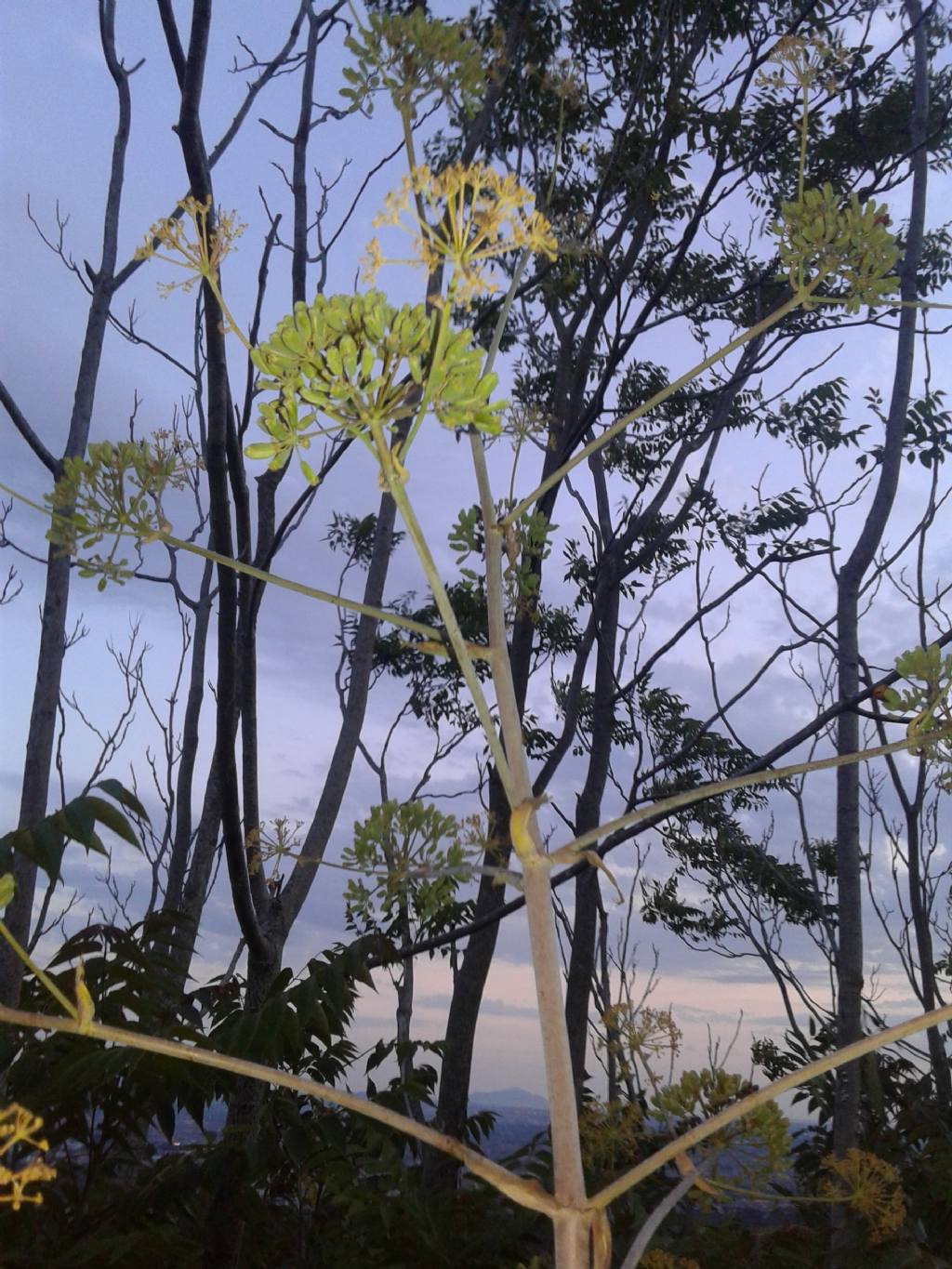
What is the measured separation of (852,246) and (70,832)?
1156 millimetres

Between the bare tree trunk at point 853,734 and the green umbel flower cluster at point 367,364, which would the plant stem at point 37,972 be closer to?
the green umbel flower cluster at point 367,364

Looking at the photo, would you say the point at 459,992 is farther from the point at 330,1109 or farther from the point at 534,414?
the point at 534,414

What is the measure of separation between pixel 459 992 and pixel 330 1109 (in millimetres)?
1227

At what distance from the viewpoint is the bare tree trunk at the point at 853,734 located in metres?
2.50

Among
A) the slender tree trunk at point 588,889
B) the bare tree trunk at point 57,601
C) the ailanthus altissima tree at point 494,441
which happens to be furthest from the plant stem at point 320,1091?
the slender tree trunk at point 588,889

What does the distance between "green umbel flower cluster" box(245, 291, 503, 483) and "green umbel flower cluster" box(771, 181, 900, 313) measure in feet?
1.04

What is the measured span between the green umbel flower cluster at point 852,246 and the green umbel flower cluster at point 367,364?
316mm

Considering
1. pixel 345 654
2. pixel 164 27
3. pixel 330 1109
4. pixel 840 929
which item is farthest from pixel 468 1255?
pixel 345 654

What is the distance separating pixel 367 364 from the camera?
491 millimetres

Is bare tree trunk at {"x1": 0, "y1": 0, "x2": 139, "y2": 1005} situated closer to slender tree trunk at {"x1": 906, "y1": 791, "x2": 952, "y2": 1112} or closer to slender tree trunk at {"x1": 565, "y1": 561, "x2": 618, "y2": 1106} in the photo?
slender tree trunk at {"x1": 565, "y1": 561, "x2": 618, "y2": 1106}

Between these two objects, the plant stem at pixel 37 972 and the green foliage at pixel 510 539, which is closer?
the plant stem at pixel 37 972

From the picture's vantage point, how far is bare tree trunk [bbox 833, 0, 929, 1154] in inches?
98.3

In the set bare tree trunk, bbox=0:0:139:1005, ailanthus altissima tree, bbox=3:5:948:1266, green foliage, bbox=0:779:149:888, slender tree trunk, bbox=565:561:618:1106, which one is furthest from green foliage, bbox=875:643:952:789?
slender tree trunk, bbox=565:561:618:1106

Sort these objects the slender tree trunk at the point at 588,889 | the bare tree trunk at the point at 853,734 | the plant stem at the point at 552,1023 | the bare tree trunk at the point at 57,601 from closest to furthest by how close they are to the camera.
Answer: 1. the plant stem at the point at 552,1023
2. the bare tree trunk at the point at 57,601
3. the bare tree trunk at the point at 853,734
4. the slender tree trunk at the point at 588,889
